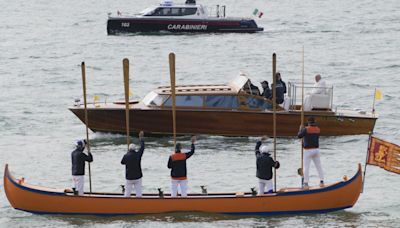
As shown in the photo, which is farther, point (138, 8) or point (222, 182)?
A: point (138, 8)

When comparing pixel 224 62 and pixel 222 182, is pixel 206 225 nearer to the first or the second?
pixel 222 182

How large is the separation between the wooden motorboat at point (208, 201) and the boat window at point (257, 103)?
8904mm

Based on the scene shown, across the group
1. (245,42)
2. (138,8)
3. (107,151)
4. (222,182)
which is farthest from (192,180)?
(138,8)

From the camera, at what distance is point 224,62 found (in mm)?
60344

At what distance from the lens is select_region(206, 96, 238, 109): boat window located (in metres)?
39.3

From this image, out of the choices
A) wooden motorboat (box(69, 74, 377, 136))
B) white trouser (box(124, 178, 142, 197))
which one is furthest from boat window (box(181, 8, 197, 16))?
white trouser (box(124, 178, 142, 197))

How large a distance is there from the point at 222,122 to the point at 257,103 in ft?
4.47

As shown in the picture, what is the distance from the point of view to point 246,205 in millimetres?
30297

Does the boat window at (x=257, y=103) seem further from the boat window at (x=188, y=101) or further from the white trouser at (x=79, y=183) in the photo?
the white trouser at (x=79, y=183)

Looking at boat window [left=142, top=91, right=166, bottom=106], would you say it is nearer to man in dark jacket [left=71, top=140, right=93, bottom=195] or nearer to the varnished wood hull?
the varnished wood hull

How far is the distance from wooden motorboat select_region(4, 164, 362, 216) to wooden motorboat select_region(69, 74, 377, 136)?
Result: 8943 mm

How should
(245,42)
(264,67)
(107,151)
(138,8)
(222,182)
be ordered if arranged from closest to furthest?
1. (222,182)
2. (107,151)
3. (264,67)
4. (245,42)
5. (138,8)

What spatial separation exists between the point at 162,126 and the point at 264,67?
62.6 feet

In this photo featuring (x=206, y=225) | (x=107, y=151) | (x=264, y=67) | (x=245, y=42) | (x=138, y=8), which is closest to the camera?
(x=206, y=225)
